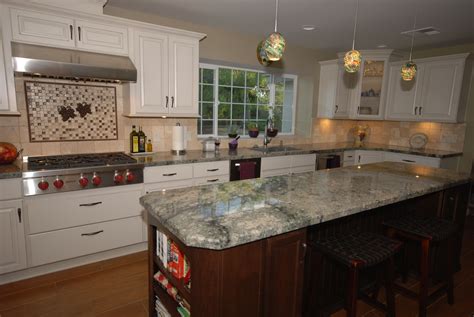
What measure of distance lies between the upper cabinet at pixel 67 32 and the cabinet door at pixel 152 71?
166 mm

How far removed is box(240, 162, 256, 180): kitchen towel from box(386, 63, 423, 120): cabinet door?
2662mm

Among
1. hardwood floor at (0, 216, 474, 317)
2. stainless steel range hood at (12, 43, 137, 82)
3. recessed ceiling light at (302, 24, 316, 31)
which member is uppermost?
recessed ceiling light at (302, 24, 316, 31)

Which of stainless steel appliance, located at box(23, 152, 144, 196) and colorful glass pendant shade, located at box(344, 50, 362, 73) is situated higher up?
colorful glass pendant shade, located at box(344, 50, 362, 73)

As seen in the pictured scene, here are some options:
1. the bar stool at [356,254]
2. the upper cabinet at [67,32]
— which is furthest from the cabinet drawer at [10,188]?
the bar stool at [356,254]

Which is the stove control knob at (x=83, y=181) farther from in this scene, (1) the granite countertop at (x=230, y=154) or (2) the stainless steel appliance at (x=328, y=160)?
(2) the stainless steel appliance at (x=328, y=160)

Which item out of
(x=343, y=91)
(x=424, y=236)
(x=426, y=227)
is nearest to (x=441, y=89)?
(x=343, y=91)

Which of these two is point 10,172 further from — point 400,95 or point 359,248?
point 400,95

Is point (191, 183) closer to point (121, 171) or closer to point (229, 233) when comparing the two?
point (121, 171)

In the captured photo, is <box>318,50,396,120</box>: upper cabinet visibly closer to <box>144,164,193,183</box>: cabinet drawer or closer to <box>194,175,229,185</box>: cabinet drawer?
<box>194,175,229,185</box>: cabinet drawer

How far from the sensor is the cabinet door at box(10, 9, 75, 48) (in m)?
2.40

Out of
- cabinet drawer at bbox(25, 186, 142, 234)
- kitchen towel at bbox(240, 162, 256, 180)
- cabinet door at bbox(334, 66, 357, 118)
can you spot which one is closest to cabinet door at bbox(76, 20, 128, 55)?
cabinet drawer at bbox(25, 186, 142, 234)

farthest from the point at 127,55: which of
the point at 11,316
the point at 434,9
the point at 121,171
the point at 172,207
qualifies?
the point at 434,9

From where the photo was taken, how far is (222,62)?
13.0 feet

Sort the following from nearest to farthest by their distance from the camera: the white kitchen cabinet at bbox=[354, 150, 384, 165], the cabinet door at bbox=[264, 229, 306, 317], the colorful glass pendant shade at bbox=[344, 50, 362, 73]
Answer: the cabinet door at bbox=[264, 229, 306, 317]
the colorful glass pendant shade at bbox=[344, 50, 362, 73]
the white kitchen cabinet at bbox=[354, 150, 384, 165]
